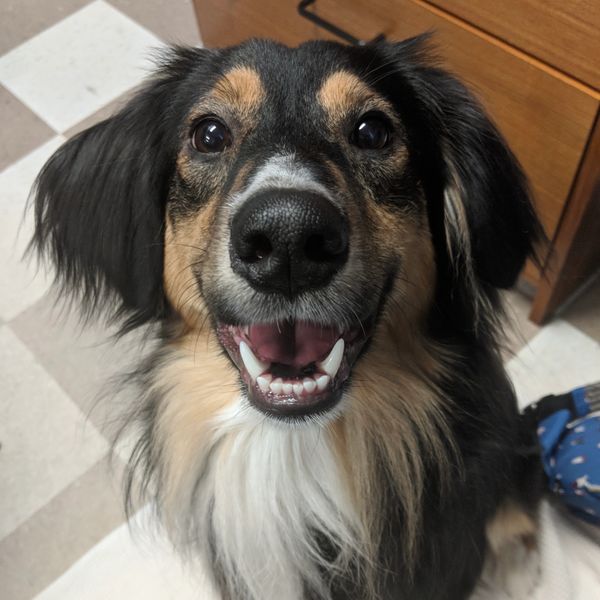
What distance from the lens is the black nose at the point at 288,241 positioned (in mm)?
735

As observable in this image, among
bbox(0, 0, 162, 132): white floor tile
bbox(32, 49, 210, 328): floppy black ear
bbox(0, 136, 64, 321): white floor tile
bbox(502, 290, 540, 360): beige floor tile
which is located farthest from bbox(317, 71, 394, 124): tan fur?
bbox(0, 0, 162, 132): white floor tile

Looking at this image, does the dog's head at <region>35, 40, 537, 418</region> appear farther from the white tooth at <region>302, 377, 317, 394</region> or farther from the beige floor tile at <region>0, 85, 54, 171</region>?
the beige floor tile at <region>0, 85, 54, 171</region>

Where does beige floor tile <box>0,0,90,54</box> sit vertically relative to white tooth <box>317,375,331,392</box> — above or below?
below

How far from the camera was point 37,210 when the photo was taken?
1.15m

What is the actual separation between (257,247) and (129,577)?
998 mm

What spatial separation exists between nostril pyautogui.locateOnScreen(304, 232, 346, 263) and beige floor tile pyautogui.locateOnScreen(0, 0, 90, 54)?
6.53 ft

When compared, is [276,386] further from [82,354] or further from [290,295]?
[82,354]

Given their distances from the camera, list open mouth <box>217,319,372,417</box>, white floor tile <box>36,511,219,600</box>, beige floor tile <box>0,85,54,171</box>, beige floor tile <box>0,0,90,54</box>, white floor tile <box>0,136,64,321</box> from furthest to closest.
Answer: beige floor tile <box>0,0,90,54</box> → beige floor tile <box>0,85,54,171</box> → white floor tile <box>0,136,64,321</box> → white floor tile <box>36,511,219,600</box> → open mouth <box>217,319,372,417</box>

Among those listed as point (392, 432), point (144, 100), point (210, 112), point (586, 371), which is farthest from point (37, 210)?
point (586, 371)

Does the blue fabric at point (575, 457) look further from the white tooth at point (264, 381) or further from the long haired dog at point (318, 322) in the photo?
the white tooth at point (264, 381)

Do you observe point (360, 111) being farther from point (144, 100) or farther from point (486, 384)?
point (486, 384)

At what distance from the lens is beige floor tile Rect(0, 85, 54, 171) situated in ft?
6.88

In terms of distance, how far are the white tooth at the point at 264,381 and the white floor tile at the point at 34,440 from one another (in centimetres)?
85

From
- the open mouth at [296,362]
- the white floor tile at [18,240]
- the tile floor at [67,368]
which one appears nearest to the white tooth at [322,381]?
the open mouth at [296,362]
